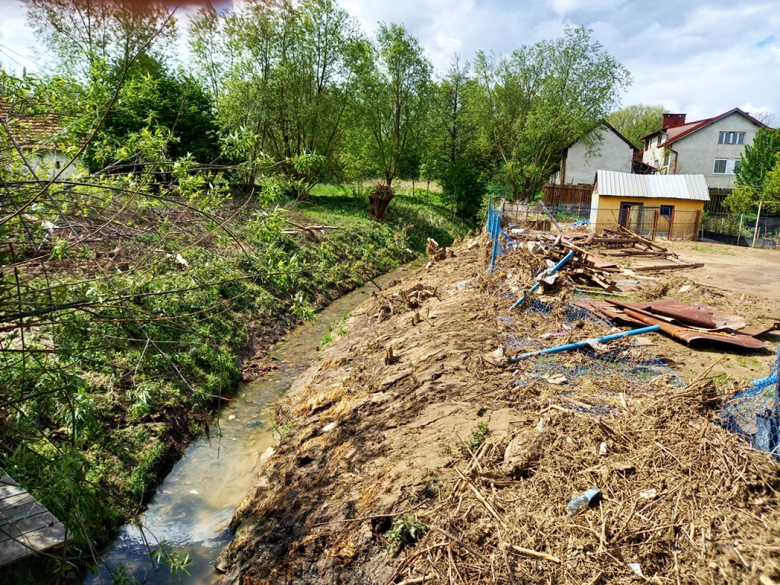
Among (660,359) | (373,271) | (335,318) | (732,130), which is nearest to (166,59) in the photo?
(373,271)

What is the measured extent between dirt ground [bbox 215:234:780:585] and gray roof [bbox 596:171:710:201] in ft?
64.5

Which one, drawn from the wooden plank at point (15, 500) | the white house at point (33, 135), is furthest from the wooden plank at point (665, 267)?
the wooden plank at point (15, 500)

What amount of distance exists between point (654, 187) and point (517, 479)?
84.5 ft

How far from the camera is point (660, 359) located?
7.25 metres

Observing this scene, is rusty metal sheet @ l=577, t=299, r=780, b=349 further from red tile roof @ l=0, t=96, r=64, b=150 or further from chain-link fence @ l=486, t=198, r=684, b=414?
red tile roof @ l=0, t=96, r=64, b=150

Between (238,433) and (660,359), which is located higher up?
(660,359)

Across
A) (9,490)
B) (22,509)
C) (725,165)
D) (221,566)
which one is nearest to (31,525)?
(22,509)

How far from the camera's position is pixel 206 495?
6.96 m

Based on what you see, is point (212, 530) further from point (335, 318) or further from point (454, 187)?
point (454, 187)

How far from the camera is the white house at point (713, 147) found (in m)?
38.1

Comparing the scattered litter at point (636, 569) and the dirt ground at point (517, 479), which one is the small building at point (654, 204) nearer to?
the dirt ground at point (517, 479)

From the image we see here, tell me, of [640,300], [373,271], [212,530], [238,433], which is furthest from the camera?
[373,271]

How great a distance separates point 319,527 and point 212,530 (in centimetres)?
197

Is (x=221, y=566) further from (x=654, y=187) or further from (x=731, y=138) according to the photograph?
(x=731, y=138)
